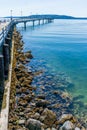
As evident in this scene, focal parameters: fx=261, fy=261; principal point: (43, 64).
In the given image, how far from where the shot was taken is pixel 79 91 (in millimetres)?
24406

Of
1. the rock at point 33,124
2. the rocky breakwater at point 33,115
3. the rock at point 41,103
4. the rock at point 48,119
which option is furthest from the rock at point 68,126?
the rock at point 41,103

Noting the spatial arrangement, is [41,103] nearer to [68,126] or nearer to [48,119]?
[48,119]

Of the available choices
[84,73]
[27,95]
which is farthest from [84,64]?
[27,95]

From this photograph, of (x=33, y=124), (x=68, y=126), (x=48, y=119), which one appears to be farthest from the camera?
(x=48, y=119)

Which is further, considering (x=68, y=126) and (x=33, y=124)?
(x=68, y=126)

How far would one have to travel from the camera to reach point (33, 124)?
1538cm

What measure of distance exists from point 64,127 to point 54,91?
798 centimetres

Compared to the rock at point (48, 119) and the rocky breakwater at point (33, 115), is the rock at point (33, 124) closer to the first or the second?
the rocky breakwater at point (33, 115)

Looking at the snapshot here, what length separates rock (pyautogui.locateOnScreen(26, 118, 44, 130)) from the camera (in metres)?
15.3

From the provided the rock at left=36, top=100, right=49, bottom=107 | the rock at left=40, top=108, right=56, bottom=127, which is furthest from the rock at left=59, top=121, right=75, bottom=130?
the rock at left=36, top=100, right=49, bottom=107

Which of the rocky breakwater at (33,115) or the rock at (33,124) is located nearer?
the rock at (33,124)

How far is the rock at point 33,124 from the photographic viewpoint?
1533 cm

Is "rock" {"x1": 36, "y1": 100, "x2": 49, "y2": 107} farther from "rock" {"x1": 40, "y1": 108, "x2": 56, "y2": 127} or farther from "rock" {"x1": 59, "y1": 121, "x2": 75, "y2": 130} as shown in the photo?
"rock" {"x1": 59, "y1": 121, "x2": 75, "y2": 130}

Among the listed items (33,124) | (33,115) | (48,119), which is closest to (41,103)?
(33,115)
